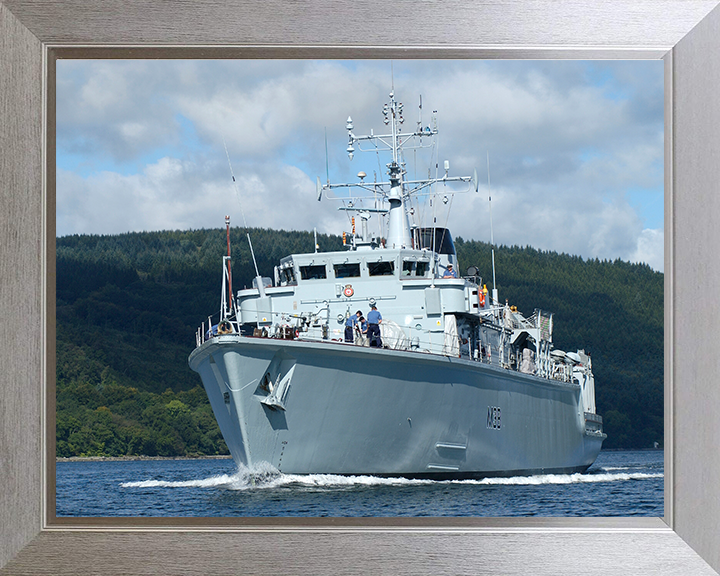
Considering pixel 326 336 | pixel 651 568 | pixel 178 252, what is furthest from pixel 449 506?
pixel 178 252

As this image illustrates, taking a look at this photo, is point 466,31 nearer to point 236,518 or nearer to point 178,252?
point 236,518

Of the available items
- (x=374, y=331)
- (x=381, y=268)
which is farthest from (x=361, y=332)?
(x=381, y=268)

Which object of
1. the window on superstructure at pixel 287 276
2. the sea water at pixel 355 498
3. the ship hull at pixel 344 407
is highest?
the window on superstructure at pixel 287 276

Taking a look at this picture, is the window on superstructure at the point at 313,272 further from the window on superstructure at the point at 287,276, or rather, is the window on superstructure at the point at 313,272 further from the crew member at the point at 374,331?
the crew member at the point at 374,331

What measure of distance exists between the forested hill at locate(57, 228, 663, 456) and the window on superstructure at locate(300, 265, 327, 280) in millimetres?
355

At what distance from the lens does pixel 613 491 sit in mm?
15719

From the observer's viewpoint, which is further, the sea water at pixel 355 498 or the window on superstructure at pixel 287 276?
the window on superstructure at pixel 287 276

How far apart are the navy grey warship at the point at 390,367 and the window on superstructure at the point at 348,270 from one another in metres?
0.02

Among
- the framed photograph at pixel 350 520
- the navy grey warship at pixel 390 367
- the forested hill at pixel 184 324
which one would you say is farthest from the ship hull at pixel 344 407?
the framed photograph at pixel 350 520

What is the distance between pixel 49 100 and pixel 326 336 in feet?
24.8

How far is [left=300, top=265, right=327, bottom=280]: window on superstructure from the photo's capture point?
14.7 m

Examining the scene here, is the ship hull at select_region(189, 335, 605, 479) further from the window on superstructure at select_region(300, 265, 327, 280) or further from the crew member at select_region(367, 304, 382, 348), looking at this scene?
the window on superstructure at select_region(300, 265, 327, 280)

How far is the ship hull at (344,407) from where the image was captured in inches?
456

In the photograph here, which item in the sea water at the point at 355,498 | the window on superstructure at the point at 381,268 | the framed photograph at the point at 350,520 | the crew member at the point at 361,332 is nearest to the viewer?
the framed photograph at the point at 350,520
